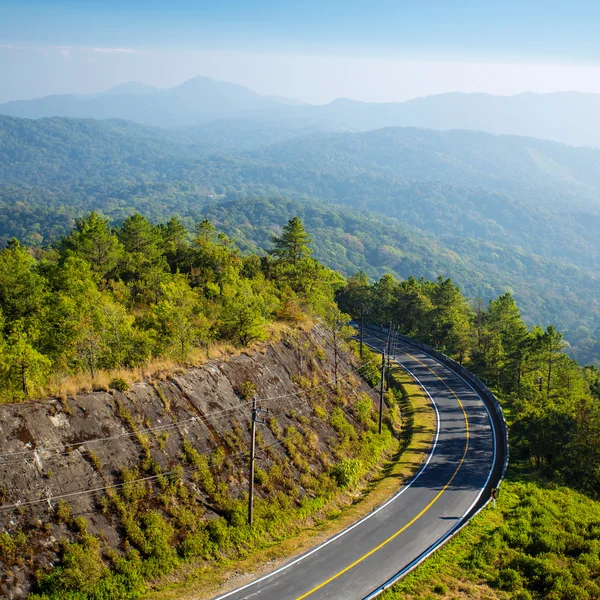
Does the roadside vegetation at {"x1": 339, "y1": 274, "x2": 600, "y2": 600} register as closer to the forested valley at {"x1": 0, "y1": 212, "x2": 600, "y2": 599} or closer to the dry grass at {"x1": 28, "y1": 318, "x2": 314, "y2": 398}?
the forested valley at {"x1": 0, "y1": 212, "x2": 600, "y2": 599}

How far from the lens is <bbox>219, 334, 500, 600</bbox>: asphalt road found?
23078mm

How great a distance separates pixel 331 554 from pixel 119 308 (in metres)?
19.4

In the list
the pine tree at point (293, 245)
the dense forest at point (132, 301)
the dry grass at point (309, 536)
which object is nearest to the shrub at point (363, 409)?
the dry grass at point (309, 536)

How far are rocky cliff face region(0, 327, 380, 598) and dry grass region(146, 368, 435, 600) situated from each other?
1801 mm

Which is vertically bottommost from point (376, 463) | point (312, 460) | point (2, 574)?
point (376, 463)

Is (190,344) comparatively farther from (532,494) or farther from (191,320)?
(532,494)

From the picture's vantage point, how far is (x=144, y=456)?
24828 millimetres

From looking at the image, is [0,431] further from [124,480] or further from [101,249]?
[101,249]

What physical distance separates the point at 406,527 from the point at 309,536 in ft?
20.2

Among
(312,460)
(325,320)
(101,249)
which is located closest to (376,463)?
(312,460)

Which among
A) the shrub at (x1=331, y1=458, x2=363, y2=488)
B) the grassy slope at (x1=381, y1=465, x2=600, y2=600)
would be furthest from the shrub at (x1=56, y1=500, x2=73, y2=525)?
the shrub at (x1=331, y1=458, x2=363, y2=488)

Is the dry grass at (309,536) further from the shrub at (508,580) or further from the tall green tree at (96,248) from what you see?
the tall green tree at (96,248)

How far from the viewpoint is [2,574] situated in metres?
18.1

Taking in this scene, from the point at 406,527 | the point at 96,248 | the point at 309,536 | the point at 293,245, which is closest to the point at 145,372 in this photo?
the point at 309,536
